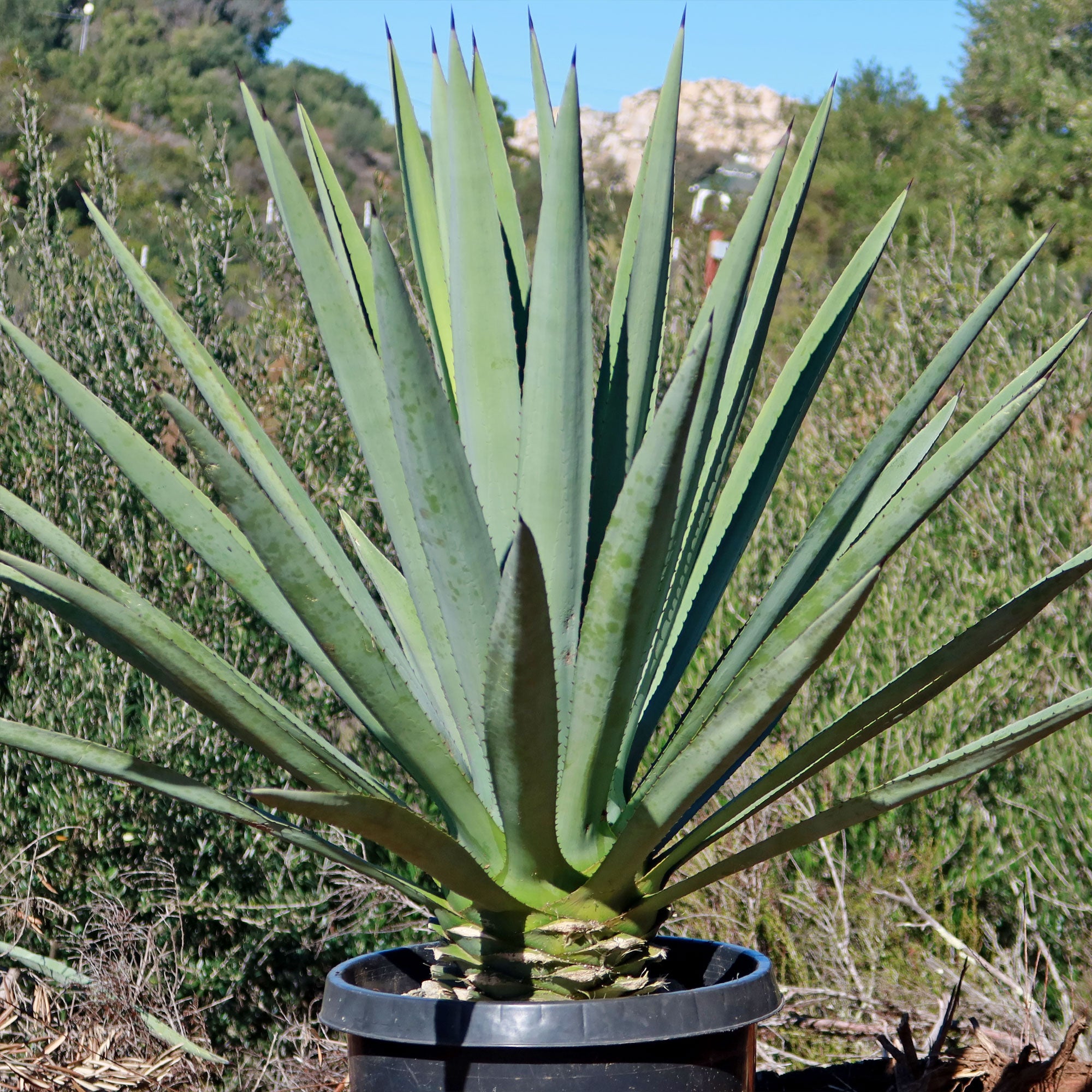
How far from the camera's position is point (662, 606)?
147 centimetres

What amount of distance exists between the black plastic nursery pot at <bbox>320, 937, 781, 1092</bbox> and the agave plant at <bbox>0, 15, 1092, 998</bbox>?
0.28ft

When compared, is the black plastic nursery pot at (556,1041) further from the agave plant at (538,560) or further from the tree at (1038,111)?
the tree at (1038,111)

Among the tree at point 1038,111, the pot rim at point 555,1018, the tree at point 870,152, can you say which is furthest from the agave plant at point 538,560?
the tree at point 870,152

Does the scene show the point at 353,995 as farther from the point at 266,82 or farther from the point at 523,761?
the point at 266,82

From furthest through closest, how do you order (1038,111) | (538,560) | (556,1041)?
(1038,111) → (556,1041) → (538,560)

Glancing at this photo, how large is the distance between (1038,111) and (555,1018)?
1772 cm

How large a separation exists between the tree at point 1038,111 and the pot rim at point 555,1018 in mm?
13307

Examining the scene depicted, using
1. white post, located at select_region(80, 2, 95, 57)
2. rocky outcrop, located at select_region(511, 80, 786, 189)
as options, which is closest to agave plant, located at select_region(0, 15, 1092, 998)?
white post, located at select_region(80, 2, 95, 57)

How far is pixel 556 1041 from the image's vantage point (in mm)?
1179

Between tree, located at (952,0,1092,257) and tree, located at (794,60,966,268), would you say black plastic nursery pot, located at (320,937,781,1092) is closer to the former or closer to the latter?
tree, located at (952,0,1092,257)

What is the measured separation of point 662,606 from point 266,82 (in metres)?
29.2

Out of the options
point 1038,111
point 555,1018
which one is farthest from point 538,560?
point 1038,111

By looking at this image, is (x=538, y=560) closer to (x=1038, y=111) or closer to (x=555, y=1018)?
(x=555, y=1018)

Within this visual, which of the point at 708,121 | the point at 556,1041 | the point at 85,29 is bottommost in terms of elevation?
the point at 556,1041
